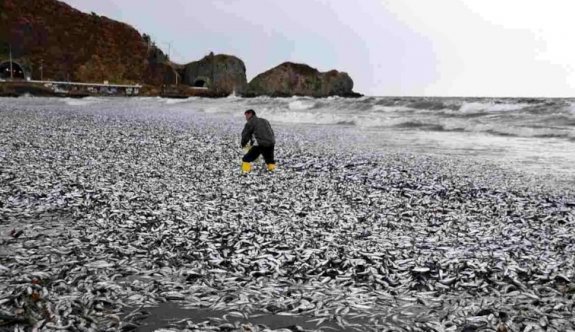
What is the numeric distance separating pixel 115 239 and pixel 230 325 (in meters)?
4.39

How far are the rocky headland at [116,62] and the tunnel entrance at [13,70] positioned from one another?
8.95 m

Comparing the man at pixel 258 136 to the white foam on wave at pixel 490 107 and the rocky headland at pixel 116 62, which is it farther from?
the rocky headland at pixel 116 62

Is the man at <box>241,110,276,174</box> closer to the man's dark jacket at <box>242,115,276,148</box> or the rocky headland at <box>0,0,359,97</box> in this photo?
the man's dark jacket at <box>242,115,276,148</box>

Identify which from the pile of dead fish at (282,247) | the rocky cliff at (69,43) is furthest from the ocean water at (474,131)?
the rocky cliff at (69,43)

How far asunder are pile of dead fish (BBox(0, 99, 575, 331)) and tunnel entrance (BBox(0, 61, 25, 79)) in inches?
5983

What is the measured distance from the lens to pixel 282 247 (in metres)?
9.28

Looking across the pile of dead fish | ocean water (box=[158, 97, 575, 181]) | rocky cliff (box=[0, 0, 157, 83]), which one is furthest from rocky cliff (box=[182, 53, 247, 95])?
the pile of dead fish

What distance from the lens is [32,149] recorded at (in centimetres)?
2011

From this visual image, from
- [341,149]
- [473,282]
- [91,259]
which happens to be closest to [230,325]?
[91,259]

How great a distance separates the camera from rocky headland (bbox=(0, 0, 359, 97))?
167 m

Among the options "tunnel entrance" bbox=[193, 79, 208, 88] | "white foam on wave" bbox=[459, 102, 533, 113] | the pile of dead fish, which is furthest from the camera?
"tunnel entrance" bbox=[193, 79, 208, 88]

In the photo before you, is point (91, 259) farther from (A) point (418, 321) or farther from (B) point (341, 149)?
(B) point (341, 149)

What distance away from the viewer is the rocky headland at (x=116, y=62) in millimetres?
Answer: 166625

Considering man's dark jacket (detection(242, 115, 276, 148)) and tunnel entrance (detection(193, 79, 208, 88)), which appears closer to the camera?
man's dark jacket (detection(242, 115, 276, 148))
